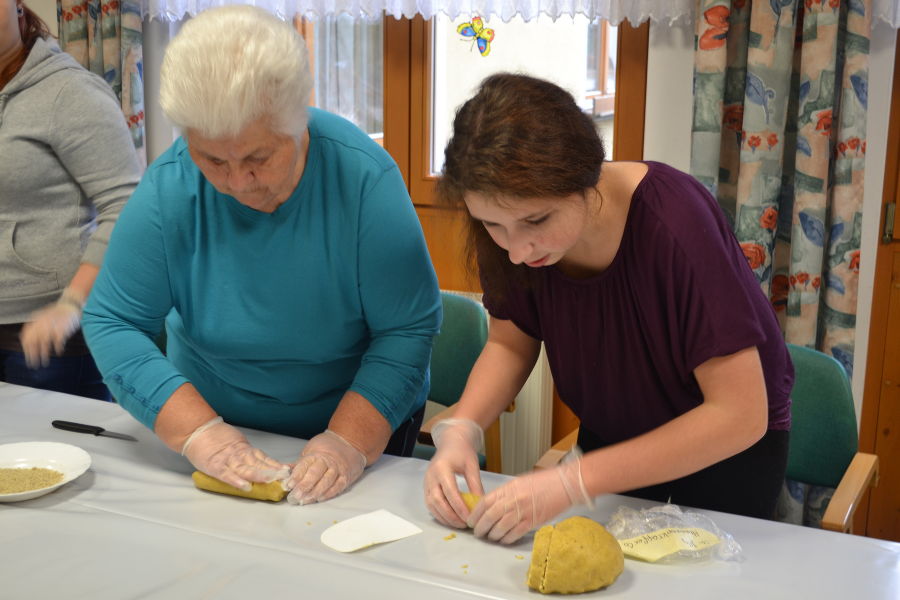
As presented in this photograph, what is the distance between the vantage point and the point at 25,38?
1.94 meters

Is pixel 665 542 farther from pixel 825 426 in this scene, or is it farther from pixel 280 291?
pixel 825 426

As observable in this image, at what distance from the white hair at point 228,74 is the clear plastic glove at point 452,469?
0.56 meters

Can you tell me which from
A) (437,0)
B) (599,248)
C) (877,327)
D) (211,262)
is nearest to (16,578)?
(211,262)

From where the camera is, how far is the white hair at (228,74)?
4.19 feet

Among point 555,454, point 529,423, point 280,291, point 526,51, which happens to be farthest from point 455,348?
point 526,51

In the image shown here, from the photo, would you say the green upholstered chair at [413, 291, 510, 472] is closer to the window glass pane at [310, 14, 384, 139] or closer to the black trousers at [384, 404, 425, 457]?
the black trousers at [384, 404, 425, 457]

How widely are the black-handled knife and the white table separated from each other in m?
0.15

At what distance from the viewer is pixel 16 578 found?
1124mm

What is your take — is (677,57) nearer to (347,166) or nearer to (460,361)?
(460,361)

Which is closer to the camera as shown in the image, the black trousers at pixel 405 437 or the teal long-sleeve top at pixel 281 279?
the teal long-sleeve top at pixel 281 279

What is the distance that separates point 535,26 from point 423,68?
16.4 inches

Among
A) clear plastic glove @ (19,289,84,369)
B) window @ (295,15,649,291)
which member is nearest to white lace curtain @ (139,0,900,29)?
window @ (295,15,649,291)

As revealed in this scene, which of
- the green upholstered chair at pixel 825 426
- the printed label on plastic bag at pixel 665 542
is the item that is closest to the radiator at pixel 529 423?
the green upholstered chair at pixel 825 426

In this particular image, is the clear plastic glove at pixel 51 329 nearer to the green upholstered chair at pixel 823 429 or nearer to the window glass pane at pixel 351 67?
the green upholstered chair at pixel 823 429
